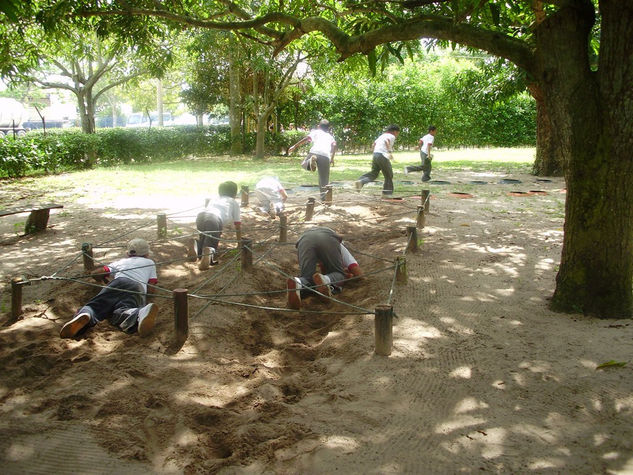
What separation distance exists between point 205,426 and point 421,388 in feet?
4.88

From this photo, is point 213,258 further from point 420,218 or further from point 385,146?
point 385,146

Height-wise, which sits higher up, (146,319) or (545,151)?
(545,151)

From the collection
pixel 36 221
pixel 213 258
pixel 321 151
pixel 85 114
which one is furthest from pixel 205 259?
pixel 85 114

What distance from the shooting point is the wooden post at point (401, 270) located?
5922 mm

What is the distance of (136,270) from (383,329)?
2.84 meters

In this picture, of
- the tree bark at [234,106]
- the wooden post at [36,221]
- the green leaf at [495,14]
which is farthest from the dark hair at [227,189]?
the tree bark at [234,106]

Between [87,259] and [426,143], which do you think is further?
[426,143]

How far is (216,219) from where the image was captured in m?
7.57

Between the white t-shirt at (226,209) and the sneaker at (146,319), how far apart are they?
9.69 ft

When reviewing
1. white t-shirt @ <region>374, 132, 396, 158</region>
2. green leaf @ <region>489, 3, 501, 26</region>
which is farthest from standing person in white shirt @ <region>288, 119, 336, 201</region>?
green leaf @ <region>489, 3, 501, 26</region>

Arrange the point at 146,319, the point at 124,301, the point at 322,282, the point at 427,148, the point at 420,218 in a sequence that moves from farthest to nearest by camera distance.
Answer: the point at 427,148 < the point at 420,218 < the point at 322,282 < the point at 124,301 < the point at 146,319

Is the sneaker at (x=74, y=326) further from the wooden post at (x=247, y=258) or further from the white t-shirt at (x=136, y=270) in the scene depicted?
the wooden post at (x=247, y=258)

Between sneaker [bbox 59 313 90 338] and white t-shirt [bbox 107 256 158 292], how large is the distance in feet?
2.24

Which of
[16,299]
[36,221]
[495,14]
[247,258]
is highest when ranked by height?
[495,14]
